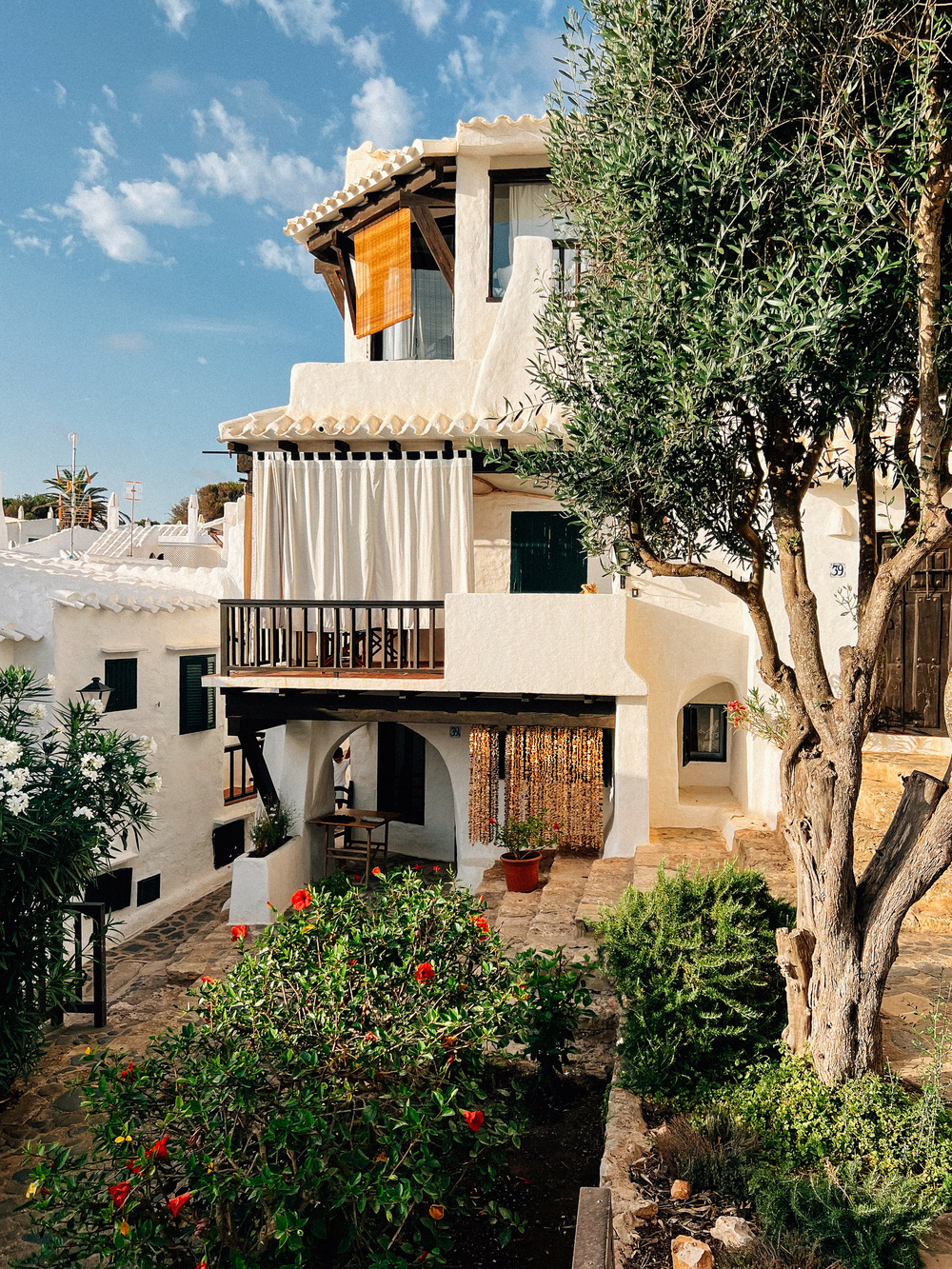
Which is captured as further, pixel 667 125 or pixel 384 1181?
pixel 667 125

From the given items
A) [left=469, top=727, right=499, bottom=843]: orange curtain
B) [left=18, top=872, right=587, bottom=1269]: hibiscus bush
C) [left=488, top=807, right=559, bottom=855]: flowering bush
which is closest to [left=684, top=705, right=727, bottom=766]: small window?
Answer: [left=488, top=807, right=559, bottom=855]: flowering bush

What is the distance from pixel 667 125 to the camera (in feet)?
13.6

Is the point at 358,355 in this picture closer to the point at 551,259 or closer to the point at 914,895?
the point at 551,259

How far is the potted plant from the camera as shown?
9758 mm

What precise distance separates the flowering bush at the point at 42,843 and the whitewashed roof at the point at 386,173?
30.2 ft

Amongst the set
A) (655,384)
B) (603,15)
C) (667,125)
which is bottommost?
(655,384)

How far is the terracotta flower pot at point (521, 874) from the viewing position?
9750mm

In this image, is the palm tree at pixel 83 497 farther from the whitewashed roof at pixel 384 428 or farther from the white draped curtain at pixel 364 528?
the white draped curtain at pixel 364 528

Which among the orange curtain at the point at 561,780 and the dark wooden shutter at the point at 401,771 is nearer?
the orange curtain at the point at 561,780

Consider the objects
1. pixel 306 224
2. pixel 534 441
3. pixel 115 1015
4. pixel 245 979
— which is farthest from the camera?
pixel 306 224

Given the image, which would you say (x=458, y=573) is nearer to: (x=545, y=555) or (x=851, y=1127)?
(x=545, y=555)

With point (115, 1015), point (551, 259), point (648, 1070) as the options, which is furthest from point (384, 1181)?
point (551, 259)

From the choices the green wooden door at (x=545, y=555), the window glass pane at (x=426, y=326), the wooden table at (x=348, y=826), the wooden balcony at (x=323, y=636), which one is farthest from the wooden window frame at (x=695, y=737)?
the window glass pane at (x=426, y=326)

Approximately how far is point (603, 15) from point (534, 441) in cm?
606
